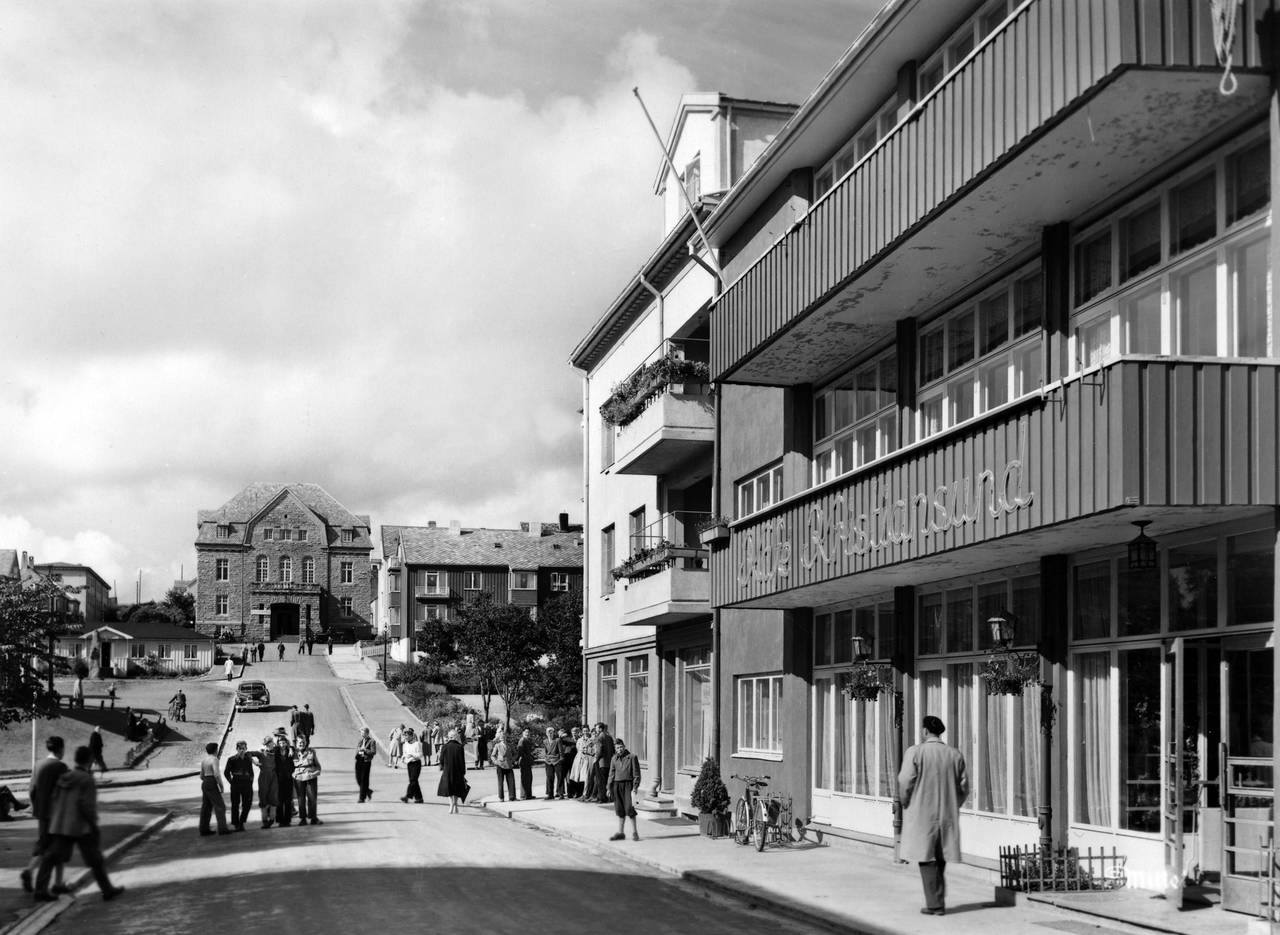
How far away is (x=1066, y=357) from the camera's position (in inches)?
598

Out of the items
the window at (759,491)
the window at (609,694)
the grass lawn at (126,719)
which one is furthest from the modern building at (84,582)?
the window at (759,491)

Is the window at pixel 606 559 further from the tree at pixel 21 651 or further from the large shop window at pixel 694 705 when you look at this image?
the tree at pixel 21 651

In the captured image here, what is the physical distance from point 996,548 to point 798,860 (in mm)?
5745

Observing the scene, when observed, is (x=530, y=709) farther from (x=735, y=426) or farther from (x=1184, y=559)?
(x=1184, y=559)

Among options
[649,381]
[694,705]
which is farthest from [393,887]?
[694,705]

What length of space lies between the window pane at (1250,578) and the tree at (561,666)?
5183cm

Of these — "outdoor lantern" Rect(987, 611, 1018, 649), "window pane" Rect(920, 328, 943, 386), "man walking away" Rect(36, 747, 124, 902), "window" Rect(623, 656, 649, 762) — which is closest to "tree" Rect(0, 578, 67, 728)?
"window" Rect(623, 656, 649, 762)

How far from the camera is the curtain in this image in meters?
14.7

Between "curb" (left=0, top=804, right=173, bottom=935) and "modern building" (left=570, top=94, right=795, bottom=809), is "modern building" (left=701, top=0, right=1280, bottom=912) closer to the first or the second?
"modern building" (left=570, top=94, right=795, bottom=809)

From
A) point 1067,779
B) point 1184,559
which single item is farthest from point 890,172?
point 1067,779

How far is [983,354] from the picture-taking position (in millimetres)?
17391

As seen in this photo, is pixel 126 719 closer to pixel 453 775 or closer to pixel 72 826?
pixel 453 775

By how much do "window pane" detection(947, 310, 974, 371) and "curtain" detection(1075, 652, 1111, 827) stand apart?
4129mm

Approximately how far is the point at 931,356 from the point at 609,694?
760 inches
